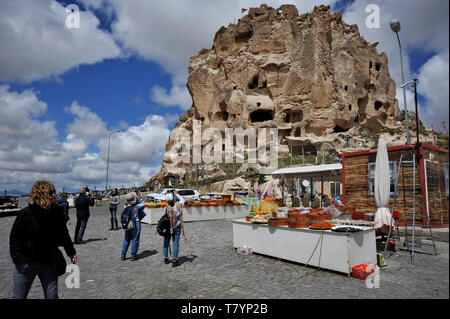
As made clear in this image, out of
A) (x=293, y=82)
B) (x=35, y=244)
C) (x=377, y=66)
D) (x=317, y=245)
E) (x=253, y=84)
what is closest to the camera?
(x=35, y=244)

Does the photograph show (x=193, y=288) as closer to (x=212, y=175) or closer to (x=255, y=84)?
(x=212, y=175)

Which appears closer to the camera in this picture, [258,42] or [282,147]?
[282,147]

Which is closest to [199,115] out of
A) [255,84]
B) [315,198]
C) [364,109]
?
[255,84]

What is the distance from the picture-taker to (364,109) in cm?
5012
